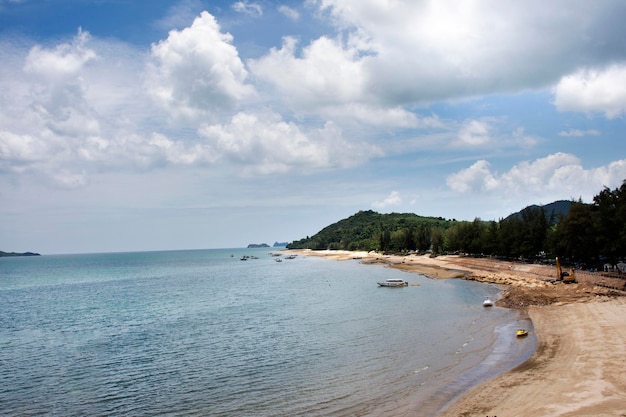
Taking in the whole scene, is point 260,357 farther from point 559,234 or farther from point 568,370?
point 559,234

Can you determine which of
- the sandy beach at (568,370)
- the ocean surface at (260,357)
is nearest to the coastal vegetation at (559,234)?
the sandy beach at (568,370)

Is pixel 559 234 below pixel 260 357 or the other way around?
the other way around

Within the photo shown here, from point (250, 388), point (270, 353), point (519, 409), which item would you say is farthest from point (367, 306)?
point (519, 409)

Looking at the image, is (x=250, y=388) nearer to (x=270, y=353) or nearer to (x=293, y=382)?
(x=293, y=382)

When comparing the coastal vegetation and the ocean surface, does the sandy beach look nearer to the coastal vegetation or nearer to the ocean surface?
the ocean surface

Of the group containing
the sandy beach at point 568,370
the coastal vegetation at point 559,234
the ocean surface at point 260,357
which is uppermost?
the coastal vegetation at point 559,234

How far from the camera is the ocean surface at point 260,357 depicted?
2155cm

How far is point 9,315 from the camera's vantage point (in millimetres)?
58844

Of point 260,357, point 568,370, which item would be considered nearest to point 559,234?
point 568,370

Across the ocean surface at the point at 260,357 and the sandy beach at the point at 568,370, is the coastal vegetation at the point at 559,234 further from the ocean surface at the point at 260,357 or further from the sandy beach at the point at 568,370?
the ocean surface at the point at 260,357

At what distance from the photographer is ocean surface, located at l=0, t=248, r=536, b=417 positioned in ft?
70.7

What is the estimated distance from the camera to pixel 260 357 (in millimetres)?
29891

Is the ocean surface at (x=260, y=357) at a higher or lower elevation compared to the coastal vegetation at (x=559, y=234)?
lower

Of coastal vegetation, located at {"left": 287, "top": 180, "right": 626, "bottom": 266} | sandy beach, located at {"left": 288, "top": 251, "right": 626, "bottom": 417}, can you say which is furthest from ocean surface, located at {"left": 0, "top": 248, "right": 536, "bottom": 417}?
coastal vegetation, located at {"left": 287, "top": 180, "right": 626, "bottom": 266}
